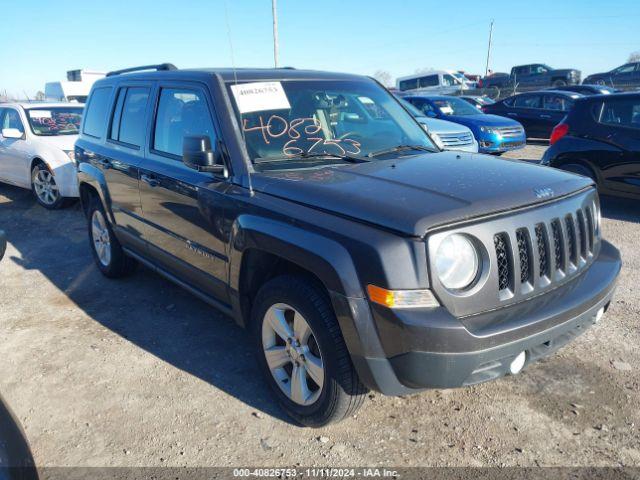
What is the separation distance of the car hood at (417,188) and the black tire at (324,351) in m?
0.44

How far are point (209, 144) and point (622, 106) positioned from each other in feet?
20.2

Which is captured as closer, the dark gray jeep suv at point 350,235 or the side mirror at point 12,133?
the dark gray jeep suv at point 350,235

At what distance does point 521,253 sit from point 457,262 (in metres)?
0.38

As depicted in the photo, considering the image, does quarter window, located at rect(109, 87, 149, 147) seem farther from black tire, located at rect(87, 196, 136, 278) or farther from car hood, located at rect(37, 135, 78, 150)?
car hood, located at rect(37, 135, 78, 150)

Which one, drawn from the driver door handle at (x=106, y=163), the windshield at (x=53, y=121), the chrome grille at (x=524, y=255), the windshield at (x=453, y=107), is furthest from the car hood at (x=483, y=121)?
the chrome grille at (x=524, y=255)

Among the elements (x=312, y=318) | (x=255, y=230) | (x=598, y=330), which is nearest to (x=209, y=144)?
(x=255, y=230)

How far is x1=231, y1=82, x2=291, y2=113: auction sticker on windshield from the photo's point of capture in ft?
10.8

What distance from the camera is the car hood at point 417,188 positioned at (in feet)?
7.64

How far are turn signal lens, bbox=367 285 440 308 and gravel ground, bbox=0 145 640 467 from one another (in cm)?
92

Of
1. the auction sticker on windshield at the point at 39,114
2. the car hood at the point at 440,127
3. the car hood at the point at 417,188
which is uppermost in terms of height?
the auction sticker on windshield at the point at 39,114

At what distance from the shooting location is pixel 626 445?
8.69ft

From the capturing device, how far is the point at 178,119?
368 centimetres

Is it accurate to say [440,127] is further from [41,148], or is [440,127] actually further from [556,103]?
[556,103]

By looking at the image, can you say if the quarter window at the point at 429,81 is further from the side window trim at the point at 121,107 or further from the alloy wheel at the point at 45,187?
the side window trim at the point at 121,107
